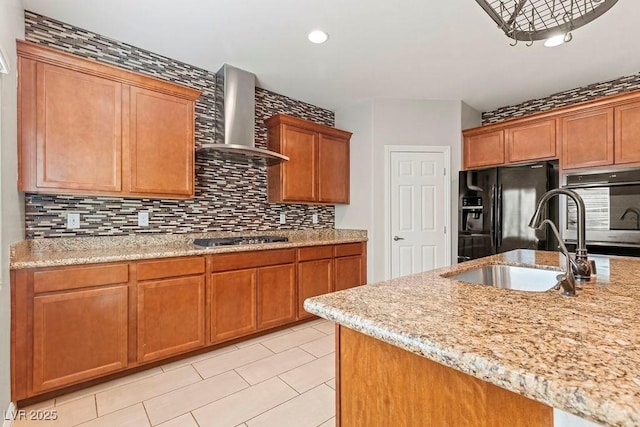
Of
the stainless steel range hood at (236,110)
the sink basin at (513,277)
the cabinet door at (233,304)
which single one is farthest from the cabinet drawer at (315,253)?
the sink basin at (513,277)

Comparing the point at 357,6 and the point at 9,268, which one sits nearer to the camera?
the point at 9,268

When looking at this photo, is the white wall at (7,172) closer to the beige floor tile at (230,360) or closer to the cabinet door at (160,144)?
the cabinet door at (160,144)

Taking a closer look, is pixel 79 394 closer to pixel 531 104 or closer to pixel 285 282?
pixel 285 282

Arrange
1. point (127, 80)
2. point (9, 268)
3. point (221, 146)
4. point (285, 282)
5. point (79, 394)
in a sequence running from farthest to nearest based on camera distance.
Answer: point (285, 282) < point (221, 146) < point (127, 80) < point (79, 394) < point (9, 268)

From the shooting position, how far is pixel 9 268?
1.71m

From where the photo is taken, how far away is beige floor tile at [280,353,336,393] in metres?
2.08

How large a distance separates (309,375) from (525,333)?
185cm

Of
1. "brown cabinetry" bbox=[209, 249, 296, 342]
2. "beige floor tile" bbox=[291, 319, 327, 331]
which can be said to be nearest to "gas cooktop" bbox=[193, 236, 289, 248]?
"brown cabinetry" bbox=[209, 249, 296, 342]

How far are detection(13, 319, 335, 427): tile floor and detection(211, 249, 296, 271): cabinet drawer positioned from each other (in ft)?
2.32

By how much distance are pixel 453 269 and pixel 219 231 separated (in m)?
2.35

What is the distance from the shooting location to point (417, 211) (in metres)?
3.75

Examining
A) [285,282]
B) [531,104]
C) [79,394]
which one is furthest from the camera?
[531,104]

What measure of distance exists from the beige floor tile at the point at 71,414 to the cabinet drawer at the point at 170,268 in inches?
30.3

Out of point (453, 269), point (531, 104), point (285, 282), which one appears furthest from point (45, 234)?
point (531, 104)
